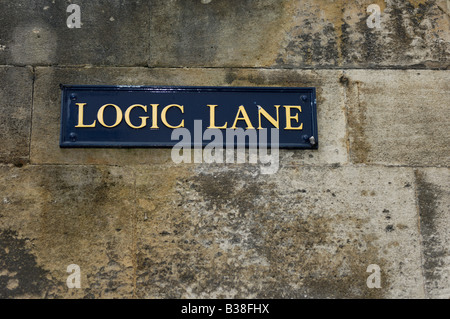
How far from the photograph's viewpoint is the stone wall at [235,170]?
3.01 m

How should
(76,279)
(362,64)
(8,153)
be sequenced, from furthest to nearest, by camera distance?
(362,64) < (8,153) < (76,279)

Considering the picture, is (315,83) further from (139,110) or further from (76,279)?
(76,279)

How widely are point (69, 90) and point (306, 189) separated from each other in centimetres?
148

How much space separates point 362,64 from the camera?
11.1 feet

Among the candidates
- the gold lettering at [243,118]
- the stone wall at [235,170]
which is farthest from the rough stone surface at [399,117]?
the gold lettering at [243,118]

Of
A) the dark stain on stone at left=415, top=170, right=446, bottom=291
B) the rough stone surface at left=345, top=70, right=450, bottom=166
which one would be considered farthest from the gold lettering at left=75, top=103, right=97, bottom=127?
the dark stain on stone at left=415, top=170, right=446, bottom=291

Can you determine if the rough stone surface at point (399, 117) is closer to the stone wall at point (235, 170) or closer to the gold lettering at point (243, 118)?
the stone wall at point (235, 170)

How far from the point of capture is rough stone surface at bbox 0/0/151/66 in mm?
3336

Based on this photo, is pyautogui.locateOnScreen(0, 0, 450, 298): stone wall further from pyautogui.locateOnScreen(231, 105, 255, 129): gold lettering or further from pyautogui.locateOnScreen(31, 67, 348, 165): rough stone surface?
pyautogui.locateOnScreen(231, 105, 255, 129): gold lettering

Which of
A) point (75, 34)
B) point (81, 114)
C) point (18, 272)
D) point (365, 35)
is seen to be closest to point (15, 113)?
point (81, 114)

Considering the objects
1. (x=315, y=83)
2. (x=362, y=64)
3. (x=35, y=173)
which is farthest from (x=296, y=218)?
(x=35, y=173)

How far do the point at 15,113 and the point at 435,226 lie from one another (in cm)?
246

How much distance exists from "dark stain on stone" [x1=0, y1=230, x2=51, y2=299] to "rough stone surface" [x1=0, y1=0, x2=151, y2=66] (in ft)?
3.50

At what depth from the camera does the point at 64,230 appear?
3.05m
